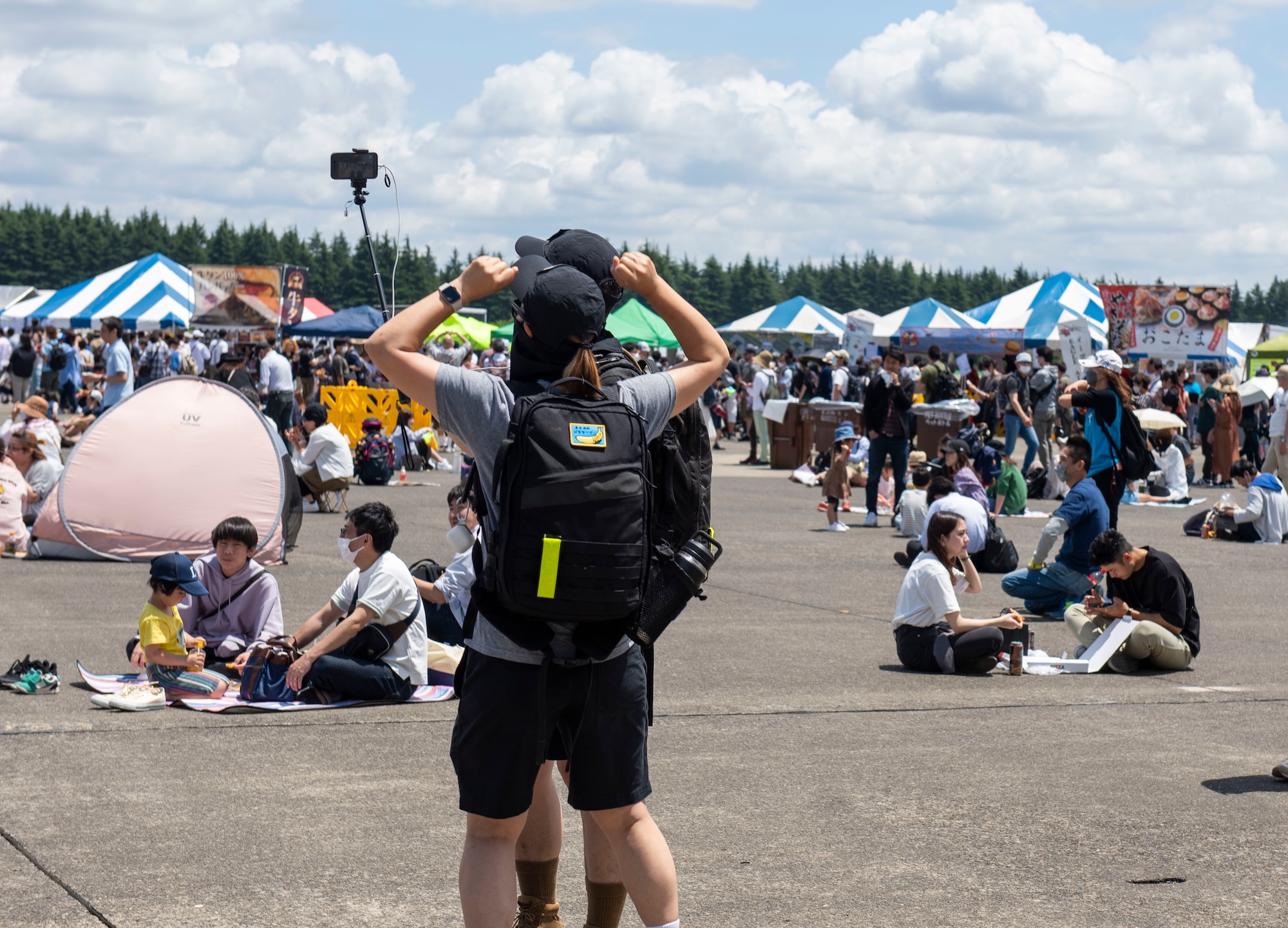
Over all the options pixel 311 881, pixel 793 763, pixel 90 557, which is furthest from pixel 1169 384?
pixel 311 881

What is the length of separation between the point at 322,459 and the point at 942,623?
9.01 m

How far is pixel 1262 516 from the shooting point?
15609 millimetres

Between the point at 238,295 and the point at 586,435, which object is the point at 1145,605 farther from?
the point at 238,295

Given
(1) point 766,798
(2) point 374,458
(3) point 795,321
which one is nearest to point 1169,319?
(3) point 795,321

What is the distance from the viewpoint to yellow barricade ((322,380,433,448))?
22.9 m

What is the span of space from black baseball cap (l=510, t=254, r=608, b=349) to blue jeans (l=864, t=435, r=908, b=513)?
13.0 m

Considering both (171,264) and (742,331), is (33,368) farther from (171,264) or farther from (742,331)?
(742,331)

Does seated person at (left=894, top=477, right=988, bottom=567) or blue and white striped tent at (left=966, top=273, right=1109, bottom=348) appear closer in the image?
seated person at (left=894, top=477, right=988, bottom=567)

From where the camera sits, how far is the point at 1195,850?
16.4 feet

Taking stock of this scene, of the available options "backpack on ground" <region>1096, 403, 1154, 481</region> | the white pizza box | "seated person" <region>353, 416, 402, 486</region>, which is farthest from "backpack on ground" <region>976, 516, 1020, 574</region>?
"seated person" <region>353, 416, 402, 486</region>

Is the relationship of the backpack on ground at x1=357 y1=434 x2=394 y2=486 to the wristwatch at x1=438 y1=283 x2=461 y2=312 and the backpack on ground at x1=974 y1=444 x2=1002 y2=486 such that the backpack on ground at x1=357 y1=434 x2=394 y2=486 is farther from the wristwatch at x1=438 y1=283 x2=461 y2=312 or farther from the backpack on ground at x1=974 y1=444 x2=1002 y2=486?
the wristwatch at x1=438 y1=283 x2=461 y2=312

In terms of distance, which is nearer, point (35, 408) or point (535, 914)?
point (535, 914)

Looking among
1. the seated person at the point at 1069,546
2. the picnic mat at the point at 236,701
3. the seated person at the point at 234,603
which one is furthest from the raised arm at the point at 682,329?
the seated person at the point at 1069,546

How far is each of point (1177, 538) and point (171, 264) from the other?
39.8 metres
